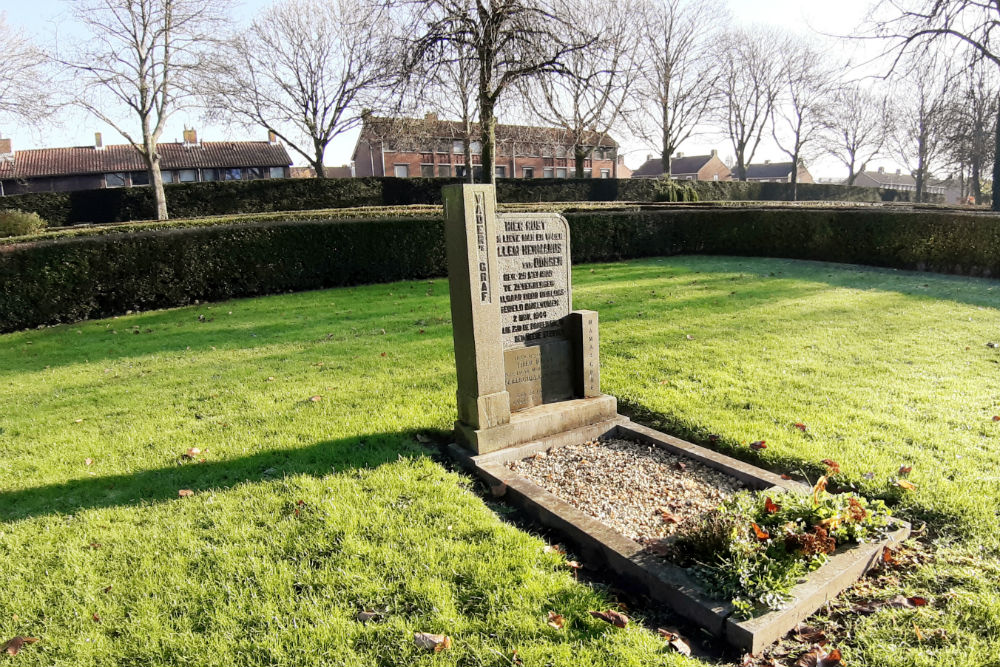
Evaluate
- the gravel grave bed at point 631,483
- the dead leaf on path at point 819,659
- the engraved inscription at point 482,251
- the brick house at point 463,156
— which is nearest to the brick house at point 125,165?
the brick house at point 463,156

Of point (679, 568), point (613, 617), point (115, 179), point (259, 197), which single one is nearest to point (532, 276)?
point (679, 568)

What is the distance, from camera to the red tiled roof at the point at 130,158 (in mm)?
40875

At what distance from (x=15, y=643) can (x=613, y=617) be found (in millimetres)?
2750

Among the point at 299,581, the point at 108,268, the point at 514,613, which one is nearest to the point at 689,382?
the point at 514,613

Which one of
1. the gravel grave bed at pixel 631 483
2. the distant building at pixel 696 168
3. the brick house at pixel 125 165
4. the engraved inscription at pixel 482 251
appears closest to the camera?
the gravel grave bed at pixel 631 483

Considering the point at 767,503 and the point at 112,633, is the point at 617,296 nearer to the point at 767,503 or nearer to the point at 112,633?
the point at 767,503

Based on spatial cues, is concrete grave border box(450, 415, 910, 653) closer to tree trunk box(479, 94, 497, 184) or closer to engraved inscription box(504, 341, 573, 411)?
engraved inscription box(504, 341, 573, 411)

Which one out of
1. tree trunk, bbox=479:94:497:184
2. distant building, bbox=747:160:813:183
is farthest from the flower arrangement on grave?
distant building, bbox=747:160:813:183

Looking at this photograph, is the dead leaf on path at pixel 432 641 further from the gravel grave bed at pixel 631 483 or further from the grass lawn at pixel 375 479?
the gravel grave bed at pixel 631 483

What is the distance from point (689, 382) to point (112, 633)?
513 cm

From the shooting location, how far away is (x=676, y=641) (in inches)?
102

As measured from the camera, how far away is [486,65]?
1552 centimetres

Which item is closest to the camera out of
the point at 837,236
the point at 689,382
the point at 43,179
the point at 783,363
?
the point at 689,382

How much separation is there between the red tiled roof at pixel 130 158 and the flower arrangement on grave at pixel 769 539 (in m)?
47.6
